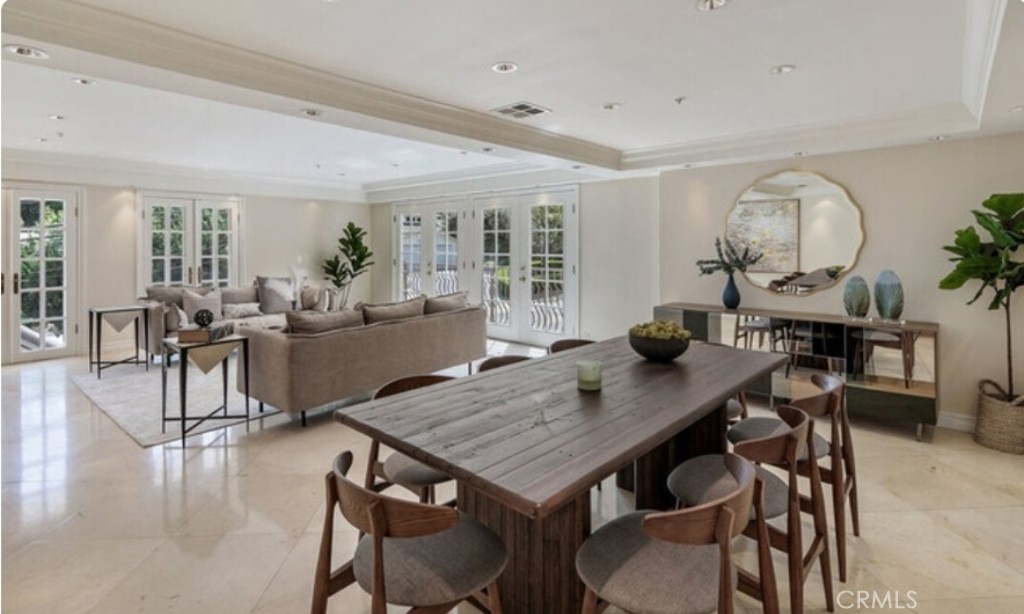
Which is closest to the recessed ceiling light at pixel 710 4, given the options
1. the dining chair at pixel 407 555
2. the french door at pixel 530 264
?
the dining chair at pixel 407 555

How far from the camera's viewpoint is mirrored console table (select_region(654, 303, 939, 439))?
3.83 meters

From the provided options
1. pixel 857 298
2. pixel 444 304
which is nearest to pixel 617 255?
pixel 444 304

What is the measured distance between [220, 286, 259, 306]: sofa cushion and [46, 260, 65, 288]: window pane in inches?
71.2

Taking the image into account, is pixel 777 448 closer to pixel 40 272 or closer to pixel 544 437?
pixel 544 437

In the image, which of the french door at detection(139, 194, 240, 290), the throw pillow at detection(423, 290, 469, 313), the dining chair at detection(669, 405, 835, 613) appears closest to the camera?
the dining chair at detection(669, 405, 835, 613)

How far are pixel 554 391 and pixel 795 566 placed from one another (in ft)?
3.39

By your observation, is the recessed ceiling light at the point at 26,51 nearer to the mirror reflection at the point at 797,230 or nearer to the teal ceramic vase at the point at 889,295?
the mirror reflection at the point at 797,230

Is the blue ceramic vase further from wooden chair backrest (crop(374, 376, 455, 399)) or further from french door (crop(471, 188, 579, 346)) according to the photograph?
wooden chair backrest (crop(374, 376, 455, 399))

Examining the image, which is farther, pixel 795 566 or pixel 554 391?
pixel 554 391

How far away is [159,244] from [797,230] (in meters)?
7.90

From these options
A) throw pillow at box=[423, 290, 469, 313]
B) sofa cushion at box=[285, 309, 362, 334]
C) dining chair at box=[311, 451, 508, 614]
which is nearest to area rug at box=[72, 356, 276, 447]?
sofa cushion at box=[285, 309, 362, 334]

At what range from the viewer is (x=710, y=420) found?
2564 millimetres

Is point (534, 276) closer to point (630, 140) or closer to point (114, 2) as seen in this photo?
point (630, 140)

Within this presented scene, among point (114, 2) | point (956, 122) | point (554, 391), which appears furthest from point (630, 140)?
point (114, 2)
